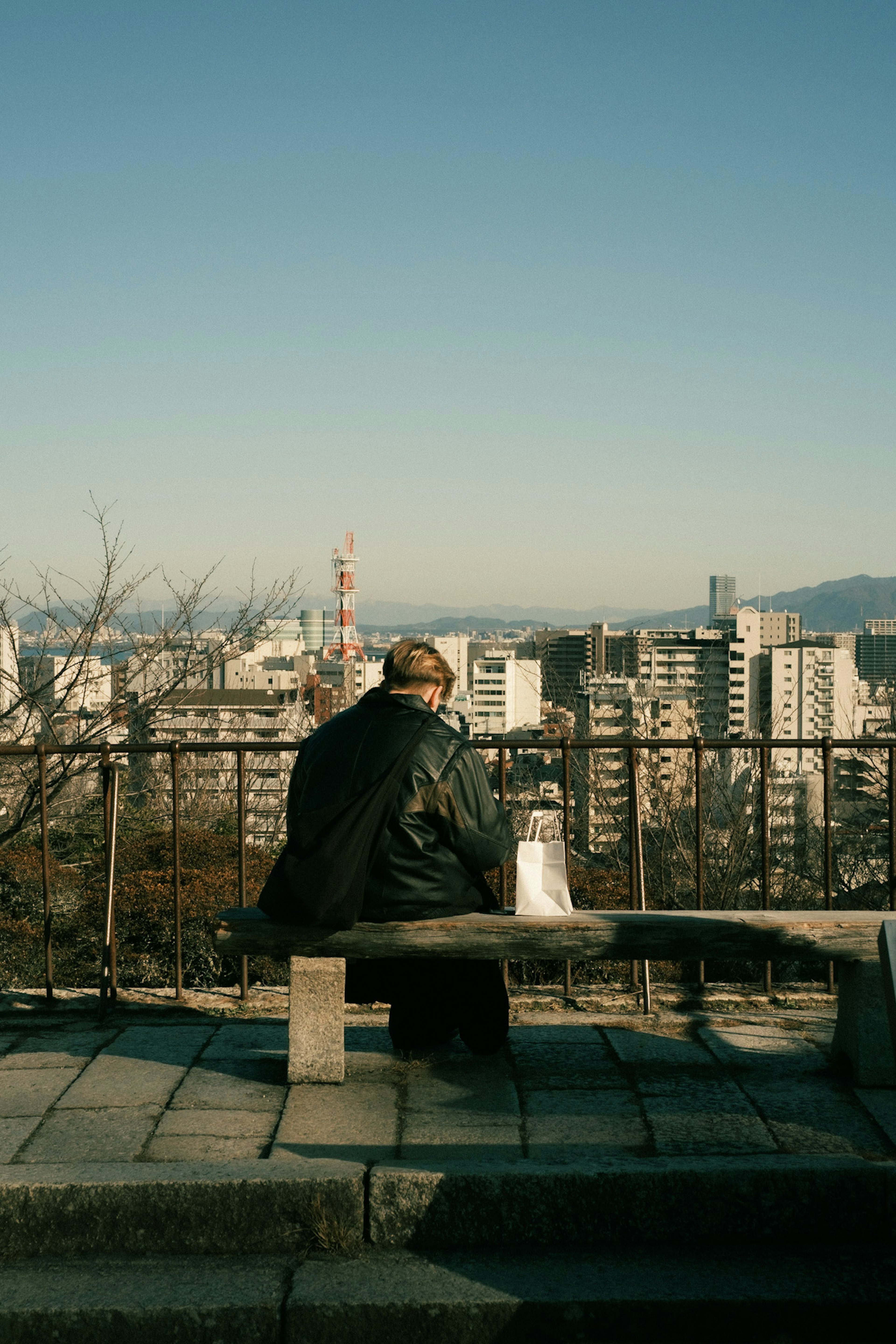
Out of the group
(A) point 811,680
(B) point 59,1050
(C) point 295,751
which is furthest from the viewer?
(A) point 811,680

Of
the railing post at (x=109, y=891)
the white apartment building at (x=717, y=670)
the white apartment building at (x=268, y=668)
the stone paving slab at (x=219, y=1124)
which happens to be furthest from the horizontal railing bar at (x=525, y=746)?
the white apartment building at (x=717, y=670)

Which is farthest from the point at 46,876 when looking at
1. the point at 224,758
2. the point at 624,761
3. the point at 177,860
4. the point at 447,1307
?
the point at 224,758

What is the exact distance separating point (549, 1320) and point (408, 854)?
157cm

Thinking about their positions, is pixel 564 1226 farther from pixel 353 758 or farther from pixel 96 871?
pixel 96 871

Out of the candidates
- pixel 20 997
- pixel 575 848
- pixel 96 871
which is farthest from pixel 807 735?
pixel 20 997

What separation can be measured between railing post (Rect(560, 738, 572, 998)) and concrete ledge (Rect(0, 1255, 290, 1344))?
75.1 inches

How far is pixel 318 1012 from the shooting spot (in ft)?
13.6

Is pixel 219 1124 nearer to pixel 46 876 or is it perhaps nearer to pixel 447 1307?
pixel 447 1307

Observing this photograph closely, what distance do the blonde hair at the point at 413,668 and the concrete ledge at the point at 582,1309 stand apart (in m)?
2.01

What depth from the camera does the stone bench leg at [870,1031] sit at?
13.4 ft

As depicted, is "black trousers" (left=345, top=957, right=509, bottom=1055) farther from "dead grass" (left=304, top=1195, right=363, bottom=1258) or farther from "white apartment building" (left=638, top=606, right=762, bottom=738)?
"white apartment building" (left=638, top=606, right=762, bottom=738)

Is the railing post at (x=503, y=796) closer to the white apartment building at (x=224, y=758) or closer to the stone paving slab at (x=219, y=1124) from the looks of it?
the white apartment building at (x=224, y=758)

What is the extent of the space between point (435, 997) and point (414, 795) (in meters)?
0.91

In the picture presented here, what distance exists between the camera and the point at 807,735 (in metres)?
65.9
